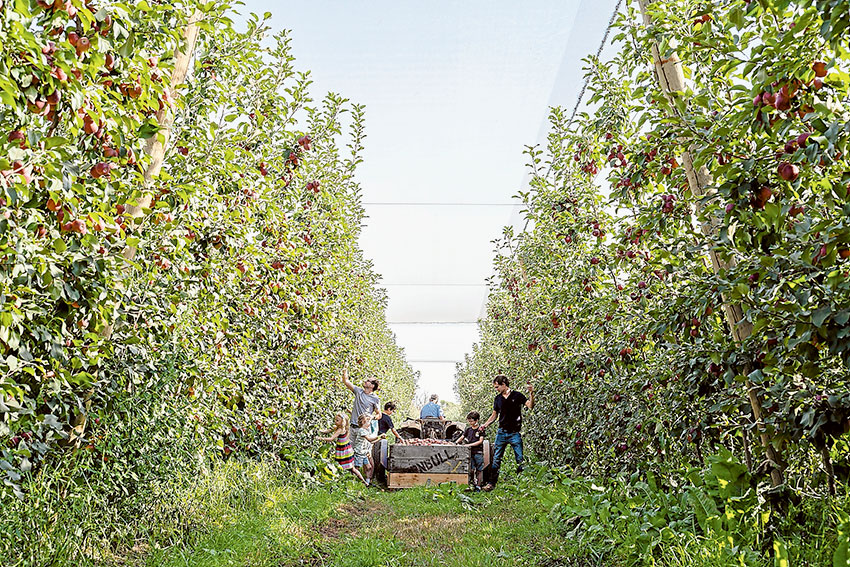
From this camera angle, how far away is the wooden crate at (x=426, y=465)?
8.60m

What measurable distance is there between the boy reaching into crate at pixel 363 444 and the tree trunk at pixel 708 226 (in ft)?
21.0

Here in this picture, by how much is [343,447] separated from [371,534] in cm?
317

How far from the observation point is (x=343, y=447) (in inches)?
344

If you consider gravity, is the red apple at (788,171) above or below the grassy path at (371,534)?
above

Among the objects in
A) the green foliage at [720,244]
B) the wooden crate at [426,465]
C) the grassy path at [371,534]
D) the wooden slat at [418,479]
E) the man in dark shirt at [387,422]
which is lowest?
the grassy path at [371,534]

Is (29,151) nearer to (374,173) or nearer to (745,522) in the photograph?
(745,522)

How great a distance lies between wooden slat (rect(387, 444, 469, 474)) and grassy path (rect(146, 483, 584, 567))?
40.0 inches

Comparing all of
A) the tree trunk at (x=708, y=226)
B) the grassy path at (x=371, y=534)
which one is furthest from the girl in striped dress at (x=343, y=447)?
the tree trunk at (x=708, y=226)

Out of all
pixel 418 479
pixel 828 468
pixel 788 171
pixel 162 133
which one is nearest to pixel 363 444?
pixel 418 479

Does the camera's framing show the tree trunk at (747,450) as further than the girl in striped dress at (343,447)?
No

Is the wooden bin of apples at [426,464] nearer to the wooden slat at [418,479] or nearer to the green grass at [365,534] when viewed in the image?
the wooden slat at [418,479]

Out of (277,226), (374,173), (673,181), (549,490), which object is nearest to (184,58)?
(277,226)

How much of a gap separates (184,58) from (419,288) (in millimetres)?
23626

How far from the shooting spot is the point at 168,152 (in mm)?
3730
